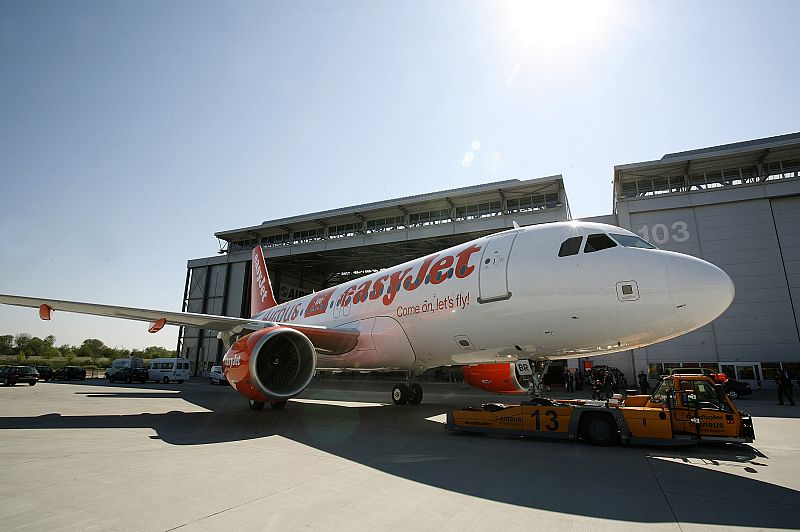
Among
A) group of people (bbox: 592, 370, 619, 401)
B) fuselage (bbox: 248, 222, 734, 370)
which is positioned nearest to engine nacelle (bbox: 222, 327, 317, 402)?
fuselage (bbox: 248, 222, 734, 370)

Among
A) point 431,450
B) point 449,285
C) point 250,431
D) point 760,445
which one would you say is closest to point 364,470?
point 431,450

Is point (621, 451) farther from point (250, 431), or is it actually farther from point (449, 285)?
point (250, 431)

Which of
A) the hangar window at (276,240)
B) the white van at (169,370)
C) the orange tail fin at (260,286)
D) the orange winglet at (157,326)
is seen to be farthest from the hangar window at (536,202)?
the white van at (169,370)

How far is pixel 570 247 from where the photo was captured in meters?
7.01

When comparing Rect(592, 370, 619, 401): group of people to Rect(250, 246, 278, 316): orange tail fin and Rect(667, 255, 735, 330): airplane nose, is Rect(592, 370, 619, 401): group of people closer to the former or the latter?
Rect(667, 255, 735, 330): airplane nose

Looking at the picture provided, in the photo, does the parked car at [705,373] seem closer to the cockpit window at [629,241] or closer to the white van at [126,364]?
the cockpit window at [629,241]

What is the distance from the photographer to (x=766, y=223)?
77.3ft

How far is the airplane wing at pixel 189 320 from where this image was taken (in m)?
9.62

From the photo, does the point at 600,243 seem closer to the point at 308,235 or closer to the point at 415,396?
the point at 415,396

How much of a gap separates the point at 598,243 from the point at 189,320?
412 inches

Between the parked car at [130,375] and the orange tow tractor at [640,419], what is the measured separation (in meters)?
31.2

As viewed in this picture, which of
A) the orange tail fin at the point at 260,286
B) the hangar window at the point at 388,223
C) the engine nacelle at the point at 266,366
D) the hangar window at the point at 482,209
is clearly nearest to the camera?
the engine nacelle at the point at 266,366

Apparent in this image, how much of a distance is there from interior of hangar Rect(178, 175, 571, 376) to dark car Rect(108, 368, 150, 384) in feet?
20.1

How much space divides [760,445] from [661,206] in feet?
71.5
